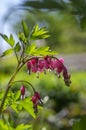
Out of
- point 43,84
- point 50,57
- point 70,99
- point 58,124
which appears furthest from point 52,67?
point 43,84

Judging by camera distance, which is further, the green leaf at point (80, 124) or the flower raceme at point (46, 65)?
the flower raceme at point (46, 65)

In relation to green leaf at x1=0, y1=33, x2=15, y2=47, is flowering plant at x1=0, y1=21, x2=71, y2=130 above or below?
below

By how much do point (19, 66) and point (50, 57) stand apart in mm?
131

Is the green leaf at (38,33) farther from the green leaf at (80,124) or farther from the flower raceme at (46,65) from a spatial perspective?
the green leaf at (80,124)

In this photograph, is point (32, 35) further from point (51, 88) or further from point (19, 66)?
point (51, 88)

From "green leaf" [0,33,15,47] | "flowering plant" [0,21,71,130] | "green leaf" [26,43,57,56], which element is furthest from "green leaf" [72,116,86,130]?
"green leaf" [0,33,15,47]

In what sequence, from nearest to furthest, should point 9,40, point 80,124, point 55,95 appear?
point 80,124, point 9,40, point 55,95

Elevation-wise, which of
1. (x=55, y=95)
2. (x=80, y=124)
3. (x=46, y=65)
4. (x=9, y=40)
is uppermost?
(x=9, y=40)

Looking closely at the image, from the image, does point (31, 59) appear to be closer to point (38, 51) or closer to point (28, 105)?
point (38, 51)

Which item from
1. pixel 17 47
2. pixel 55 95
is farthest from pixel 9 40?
pixel 55 95

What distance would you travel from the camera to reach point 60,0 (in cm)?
77

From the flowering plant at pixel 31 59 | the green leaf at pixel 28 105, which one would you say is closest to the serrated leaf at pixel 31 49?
the flowering plant at pixel 31 59

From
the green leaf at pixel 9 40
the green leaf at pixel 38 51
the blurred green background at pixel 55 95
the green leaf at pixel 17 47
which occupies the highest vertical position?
the green leaf at pixel 9 40

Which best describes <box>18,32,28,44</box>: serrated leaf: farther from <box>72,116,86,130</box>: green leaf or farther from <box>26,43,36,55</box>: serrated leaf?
<box>72,116,86,130</box>: green leaf
